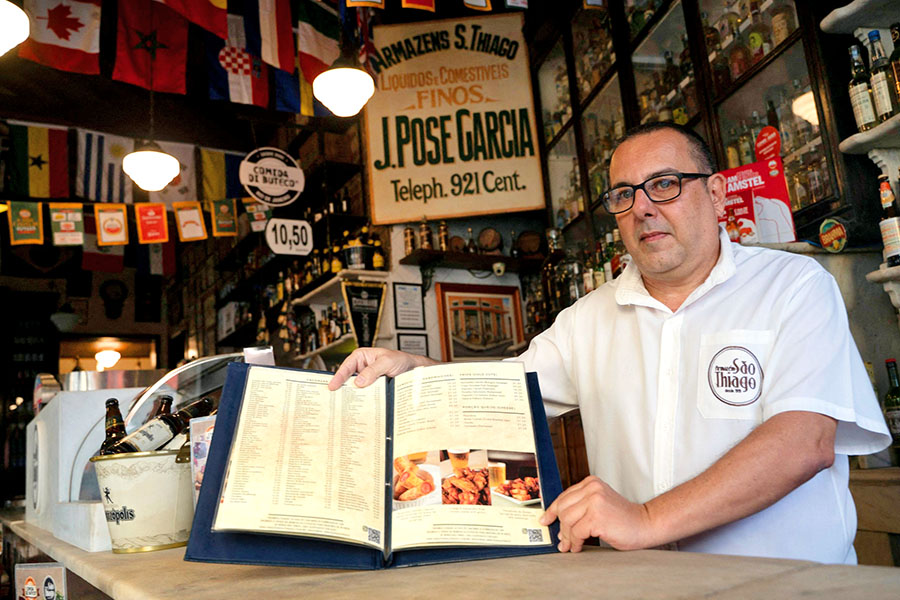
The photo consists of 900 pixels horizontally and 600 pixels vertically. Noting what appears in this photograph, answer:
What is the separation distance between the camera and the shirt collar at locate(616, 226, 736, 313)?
4.88 ft

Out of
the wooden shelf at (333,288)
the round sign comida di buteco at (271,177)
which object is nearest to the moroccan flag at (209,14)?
the round sign comida di buteco at (271,177)

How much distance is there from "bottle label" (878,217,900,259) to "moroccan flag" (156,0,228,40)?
3.86 meters

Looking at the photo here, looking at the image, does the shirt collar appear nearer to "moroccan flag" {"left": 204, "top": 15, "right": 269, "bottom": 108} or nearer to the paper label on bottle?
the paper label on bottle

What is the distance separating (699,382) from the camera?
4.62ft

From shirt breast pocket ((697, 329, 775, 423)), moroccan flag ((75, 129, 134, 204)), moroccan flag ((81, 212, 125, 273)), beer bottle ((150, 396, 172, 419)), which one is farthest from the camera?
moroccan flag ((81, 212, 125, 273))

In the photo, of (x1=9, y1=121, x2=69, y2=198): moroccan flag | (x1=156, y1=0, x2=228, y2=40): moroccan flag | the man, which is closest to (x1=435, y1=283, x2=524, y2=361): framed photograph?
(x1=156, y1=0, x2=228, y2=40): moroccan flag

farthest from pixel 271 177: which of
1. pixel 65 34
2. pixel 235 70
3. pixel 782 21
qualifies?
pixel 782 21

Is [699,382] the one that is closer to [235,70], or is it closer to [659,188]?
[659,188]

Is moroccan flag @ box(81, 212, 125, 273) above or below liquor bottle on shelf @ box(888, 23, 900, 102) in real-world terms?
above

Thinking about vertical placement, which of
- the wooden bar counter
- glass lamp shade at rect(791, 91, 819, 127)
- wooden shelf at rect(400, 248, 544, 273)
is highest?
glass lamp shade at rect(791, 91, 819, 127)

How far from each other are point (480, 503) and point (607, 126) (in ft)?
13.0

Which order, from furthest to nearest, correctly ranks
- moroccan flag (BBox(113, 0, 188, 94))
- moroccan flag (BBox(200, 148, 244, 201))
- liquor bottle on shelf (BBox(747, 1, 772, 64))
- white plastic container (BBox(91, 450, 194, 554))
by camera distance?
moroccan flag (BBox(200, 148, 244, 201)) → moroccan flag (BBox(113, 0, 188, 94)) → liquor bottle on shelf (BBox(747, 1, 772, 64)) → white plastic container (BBox(91, 450, 194, 554))

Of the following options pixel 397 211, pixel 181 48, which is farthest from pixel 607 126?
pixel 181 48

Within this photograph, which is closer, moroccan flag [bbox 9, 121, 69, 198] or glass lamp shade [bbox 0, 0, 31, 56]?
glass lamp shade [bbox 0, 0, 31, 56]
